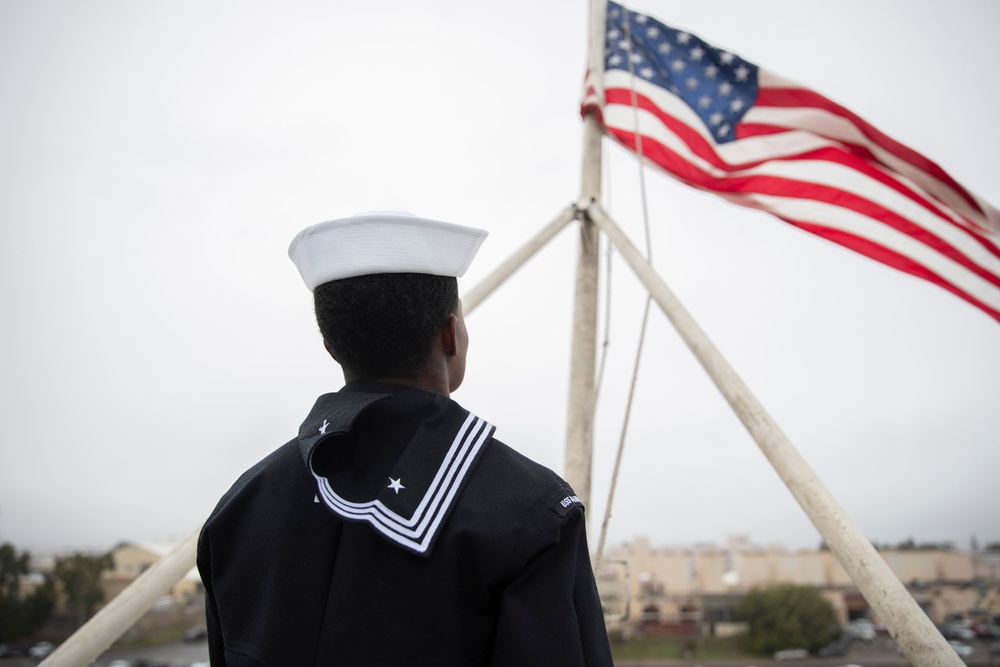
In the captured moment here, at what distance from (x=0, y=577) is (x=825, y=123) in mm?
37958

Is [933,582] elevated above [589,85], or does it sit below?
below

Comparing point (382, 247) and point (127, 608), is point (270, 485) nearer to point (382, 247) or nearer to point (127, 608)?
point (382, 247)

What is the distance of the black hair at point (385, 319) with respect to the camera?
126 centimetres

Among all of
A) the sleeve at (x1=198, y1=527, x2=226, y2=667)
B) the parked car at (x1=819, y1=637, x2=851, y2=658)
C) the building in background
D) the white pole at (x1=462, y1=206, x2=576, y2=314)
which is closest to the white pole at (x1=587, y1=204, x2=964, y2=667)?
the white pole at (x1=462, y1=206, x2=576, y2=314)

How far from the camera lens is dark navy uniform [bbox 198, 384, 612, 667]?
42.1 inches

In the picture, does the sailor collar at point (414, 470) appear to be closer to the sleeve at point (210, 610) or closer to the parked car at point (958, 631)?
the sleeve at point (210, 610)

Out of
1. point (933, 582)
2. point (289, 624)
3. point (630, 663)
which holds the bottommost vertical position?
point (630, 663)

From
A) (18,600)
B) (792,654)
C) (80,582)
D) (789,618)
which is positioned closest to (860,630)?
(792,654)

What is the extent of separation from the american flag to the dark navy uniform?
12.7 ft

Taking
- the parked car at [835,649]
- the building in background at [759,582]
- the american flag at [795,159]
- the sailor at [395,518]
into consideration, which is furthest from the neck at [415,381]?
the parked car at [835,649]

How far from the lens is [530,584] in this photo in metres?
1.07

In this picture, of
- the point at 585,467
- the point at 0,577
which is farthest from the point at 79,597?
the point at 585,467

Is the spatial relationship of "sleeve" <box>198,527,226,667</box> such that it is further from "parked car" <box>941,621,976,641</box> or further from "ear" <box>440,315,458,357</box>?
"parked car" <box>941,621,976,641</box>

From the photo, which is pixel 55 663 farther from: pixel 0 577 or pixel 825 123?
pixel 0 577
